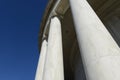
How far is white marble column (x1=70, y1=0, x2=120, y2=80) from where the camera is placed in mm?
11195

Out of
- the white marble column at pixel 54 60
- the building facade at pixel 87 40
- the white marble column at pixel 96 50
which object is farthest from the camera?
the white marble column at pixel 54 60

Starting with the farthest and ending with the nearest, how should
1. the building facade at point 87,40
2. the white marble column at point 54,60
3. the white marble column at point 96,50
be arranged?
1. the white marble column at point 54,60
2. the building facade at point 87,40
3. the white marble column at point 96,50

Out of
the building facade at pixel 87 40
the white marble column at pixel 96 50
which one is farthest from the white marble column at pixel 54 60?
the white marble column at pixel 96 50

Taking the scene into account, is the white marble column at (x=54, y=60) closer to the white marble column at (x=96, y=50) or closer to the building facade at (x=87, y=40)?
the building facade at (x=87, y=40)

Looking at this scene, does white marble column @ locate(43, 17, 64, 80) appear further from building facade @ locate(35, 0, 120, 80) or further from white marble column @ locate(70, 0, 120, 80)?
white marble column @ locate(70, 0, 120, 80)

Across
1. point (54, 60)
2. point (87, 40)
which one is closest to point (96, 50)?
point (87, 40)

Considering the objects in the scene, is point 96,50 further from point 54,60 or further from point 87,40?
point 54,60

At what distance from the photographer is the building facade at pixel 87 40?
1196cm

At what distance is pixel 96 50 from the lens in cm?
1323

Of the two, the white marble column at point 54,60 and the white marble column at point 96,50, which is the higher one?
the white marble column at point 54,60

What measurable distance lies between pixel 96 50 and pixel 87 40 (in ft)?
6.01

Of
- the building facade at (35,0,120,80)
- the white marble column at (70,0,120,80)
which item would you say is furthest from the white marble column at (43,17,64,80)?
the white marble column at (70,0,120,80)

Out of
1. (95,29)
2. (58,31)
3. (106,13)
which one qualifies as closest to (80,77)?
(58,31)

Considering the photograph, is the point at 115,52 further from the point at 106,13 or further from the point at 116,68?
the point at 106,13
